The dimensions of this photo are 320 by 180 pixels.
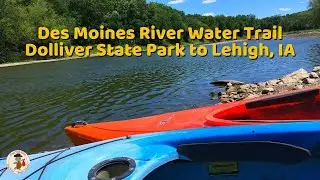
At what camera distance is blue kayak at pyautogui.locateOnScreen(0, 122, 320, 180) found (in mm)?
4012

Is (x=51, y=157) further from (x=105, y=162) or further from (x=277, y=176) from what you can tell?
(x=277, y=176)

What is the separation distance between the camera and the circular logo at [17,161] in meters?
4.14

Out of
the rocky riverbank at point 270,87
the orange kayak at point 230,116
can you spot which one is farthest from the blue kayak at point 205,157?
the rocky riverbank at point 270,87

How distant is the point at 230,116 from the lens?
7105 mm

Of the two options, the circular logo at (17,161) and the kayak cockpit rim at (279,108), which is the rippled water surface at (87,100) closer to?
the kayak cockpit rim at (279,108)

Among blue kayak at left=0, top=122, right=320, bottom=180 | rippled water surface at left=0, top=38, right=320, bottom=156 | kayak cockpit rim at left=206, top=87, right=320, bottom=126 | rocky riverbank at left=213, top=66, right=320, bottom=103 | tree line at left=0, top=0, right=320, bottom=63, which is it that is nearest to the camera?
blue kayak at left=0, top=122, right=320, bottom=180

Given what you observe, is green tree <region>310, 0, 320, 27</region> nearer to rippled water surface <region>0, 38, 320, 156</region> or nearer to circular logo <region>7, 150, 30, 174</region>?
rippled water surface <region>0, 38, 320, 156</region>

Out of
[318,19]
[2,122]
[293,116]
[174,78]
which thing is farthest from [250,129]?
[318,19]

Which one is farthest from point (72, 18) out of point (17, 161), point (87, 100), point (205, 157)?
point (205, 157)

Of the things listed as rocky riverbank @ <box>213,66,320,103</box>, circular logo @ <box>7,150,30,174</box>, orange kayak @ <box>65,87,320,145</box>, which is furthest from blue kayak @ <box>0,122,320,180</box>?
rocky riverbank @ <box>213,66,320,103</box>

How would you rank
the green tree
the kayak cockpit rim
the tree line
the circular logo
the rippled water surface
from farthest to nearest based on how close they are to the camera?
the green tree < the tree line < the rippled water surface < the kayak cockpit rim < the circular logo

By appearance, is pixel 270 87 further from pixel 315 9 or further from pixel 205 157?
pixel 315 9

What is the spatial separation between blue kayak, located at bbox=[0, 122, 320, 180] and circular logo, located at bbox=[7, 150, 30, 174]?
12cm

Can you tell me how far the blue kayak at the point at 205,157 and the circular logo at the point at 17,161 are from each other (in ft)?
0.40
